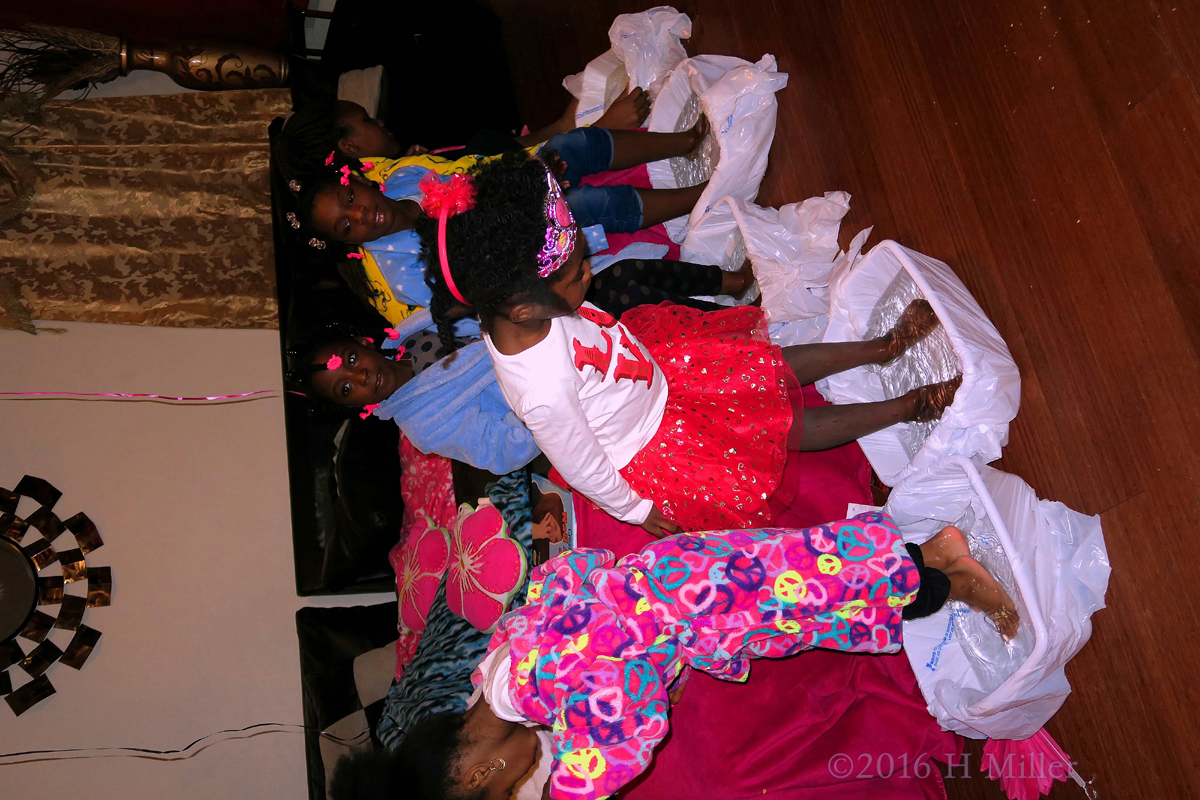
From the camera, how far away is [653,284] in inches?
85.6

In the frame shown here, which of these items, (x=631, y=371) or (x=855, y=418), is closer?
(x=631, y=371)

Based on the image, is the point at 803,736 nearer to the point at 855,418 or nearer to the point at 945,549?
the point at 945,549

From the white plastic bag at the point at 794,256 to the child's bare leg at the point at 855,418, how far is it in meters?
0.34

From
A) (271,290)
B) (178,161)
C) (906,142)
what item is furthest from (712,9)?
(178,161)

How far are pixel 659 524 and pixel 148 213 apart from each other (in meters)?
2.31

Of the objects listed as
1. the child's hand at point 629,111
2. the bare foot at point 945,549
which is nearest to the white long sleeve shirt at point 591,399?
the bare foot at point 945,549

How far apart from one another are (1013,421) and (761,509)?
556 mm

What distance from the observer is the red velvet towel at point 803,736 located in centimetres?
170

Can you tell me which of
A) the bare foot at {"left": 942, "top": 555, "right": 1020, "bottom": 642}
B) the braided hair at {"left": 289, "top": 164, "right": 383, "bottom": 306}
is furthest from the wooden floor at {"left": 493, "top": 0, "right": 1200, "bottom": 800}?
the braided hair at {"left": 289, "top": 164, "right": 383, "bottom": 306}

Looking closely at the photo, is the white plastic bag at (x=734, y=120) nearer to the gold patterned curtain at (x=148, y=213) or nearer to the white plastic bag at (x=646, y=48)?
the white plastic bag at (x=646, y=48)

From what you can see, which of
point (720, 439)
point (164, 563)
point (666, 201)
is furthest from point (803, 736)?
point (164, 563)

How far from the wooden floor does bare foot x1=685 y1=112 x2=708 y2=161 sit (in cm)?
60

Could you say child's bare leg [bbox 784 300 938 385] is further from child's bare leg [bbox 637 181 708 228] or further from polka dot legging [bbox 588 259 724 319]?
child's bare leg [bbox 637 181 708 228]

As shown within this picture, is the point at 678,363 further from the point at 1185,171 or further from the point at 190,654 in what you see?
the point at 190,654
